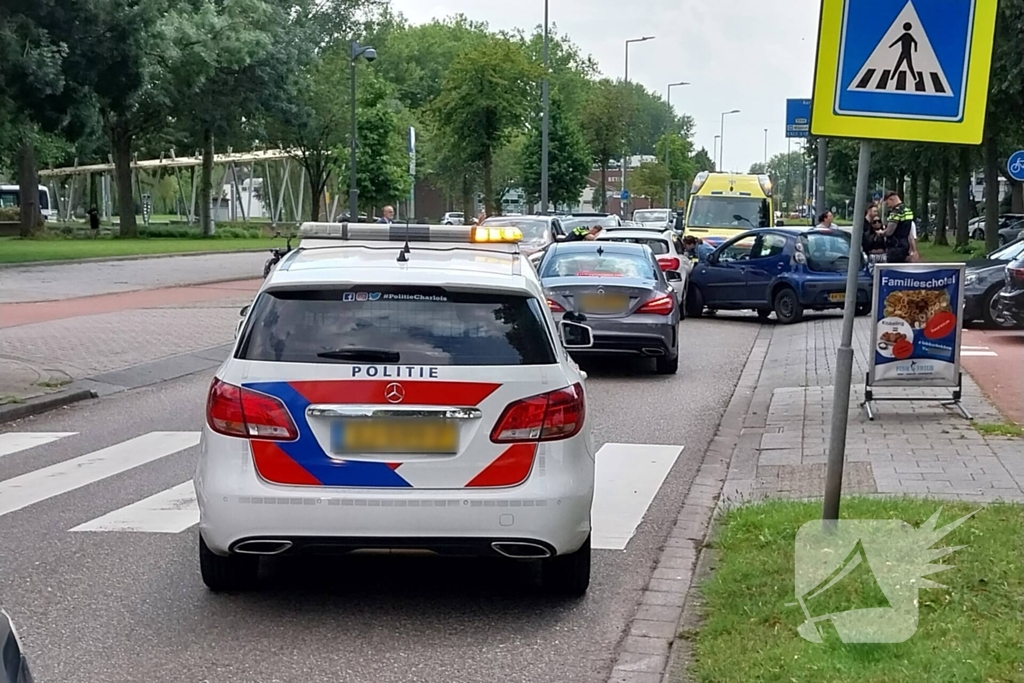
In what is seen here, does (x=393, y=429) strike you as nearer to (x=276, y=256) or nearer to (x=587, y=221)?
(x=276, y=256)

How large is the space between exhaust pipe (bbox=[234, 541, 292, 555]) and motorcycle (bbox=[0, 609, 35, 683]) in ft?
9.06

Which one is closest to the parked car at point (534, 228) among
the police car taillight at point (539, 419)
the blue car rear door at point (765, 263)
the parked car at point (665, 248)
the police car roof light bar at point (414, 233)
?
the parked car at point (665, 248)

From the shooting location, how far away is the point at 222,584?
21.1 ft

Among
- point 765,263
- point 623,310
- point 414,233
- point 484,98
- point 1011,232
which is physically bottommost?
point 1011,232

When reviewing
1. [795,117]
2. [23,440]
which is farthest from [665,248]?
[795,117]

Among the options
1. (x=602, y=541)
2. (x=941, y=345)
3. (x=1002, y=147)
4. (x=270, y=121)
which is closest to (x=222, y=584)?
(x=602, y=541)

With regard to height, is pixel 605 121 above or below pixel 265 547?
above

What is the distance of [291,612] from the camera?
20.3ft

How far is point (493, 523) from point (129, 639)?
1.66 m

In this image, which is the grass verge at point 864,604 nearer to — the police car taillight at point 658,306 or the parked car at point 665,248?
the police car taillight at point 658,306

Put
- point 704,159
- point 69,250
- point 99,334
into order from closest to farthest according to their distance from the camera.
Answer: point 99,334 → point 69,250 → point 704,159

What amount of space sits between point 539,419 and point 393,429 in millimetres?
639

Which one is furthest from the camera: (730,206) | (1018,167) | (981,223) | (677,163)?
(677,163)

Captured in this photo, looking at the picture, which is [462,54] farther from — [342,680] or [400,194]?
[342,680]
